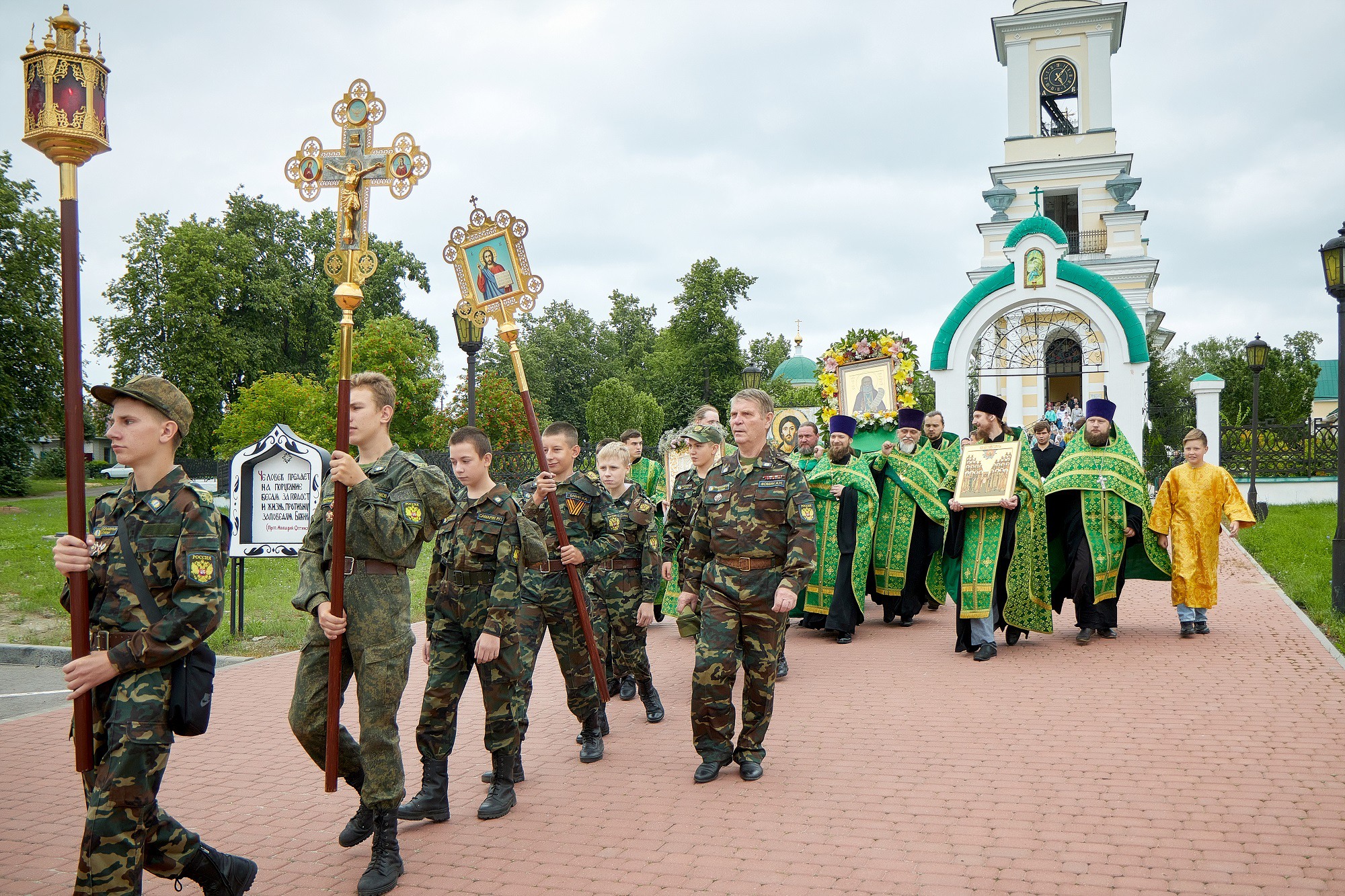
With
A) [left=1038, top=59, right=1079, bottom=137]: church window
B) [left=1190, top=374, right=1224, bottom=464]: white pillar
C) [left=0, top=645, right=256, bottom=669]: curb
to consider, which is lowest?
[left=0, top=645, right=256, bottom=669]: curb

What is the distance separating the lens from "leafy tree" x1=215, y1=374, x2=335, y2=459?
99.0 feet

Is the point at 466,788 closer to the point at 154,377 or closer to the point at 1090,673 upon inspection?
the point at 154,377

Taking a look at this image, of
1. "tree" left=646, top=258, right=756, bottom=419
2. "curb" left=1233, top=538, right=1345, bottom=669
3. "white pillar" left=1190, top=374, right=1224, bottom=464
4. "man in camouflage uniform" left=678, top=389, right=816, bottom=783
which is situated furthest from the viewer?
"tree" left=646, top=258, right=756, bottom=419

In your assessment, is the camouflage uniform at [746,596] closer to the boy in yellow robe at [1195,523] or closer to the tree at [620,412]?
the boy in yellow robe at [1195,523]

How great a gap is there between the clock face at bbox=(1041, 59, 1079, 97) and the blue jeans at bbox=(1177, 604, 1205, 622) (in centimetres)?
3291

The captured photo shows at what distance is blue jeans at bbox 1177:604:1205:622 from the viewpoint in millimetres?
9742

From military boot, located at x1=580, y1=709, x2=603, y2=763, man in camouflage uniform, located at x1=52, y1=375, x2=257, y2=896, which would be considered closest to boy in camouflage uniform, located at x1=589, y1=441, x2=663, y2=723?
military boot, located at x1=580, y1=709, x2=603, y2=763

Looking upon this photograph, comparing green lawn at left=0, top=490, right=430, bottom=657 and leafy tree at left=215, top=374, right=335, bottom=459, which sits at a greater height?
leafy tree at left=215, top=374, right=335, bottom=459

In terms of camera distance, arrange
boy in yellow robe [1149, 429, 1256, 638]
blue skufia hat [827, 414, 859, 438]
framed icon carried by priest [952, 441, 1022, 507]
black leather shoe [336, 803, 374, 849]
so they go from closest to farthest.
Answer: black leather shoe [336, 803, 374, 849] < framed icon carried by priest [952, 441, 1022, 507] < boy in yellow robe [1149, 429, 1256, 638] < blue skufia hat [827, 414, 859, 438]

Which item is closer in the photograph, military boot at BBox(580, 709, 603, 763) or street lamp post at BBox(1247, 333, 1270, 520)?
Answer: military boot at BBox(580, 709, 603, 763)

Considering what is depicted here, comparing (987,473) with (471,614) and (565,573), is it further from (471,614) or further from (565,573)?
(471,614)

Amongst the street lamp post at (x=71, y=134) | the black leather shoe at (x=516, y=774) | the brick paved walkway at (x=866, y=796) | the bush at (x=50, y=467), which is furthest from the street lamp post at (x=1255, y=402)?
the bush at (x=50, y=467)

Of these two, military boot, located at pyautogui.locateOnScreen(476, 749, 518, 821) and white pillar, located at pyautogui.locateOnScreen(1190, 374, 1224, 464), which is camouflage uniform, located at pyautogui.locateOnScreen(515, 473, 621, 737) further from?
white pillar, located at pyautogui.locateOnScreen(1190, 374, 1224, 464)

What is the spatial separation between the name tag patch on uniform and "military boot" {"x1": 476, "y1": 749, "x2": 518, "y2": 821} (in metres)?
2.11
